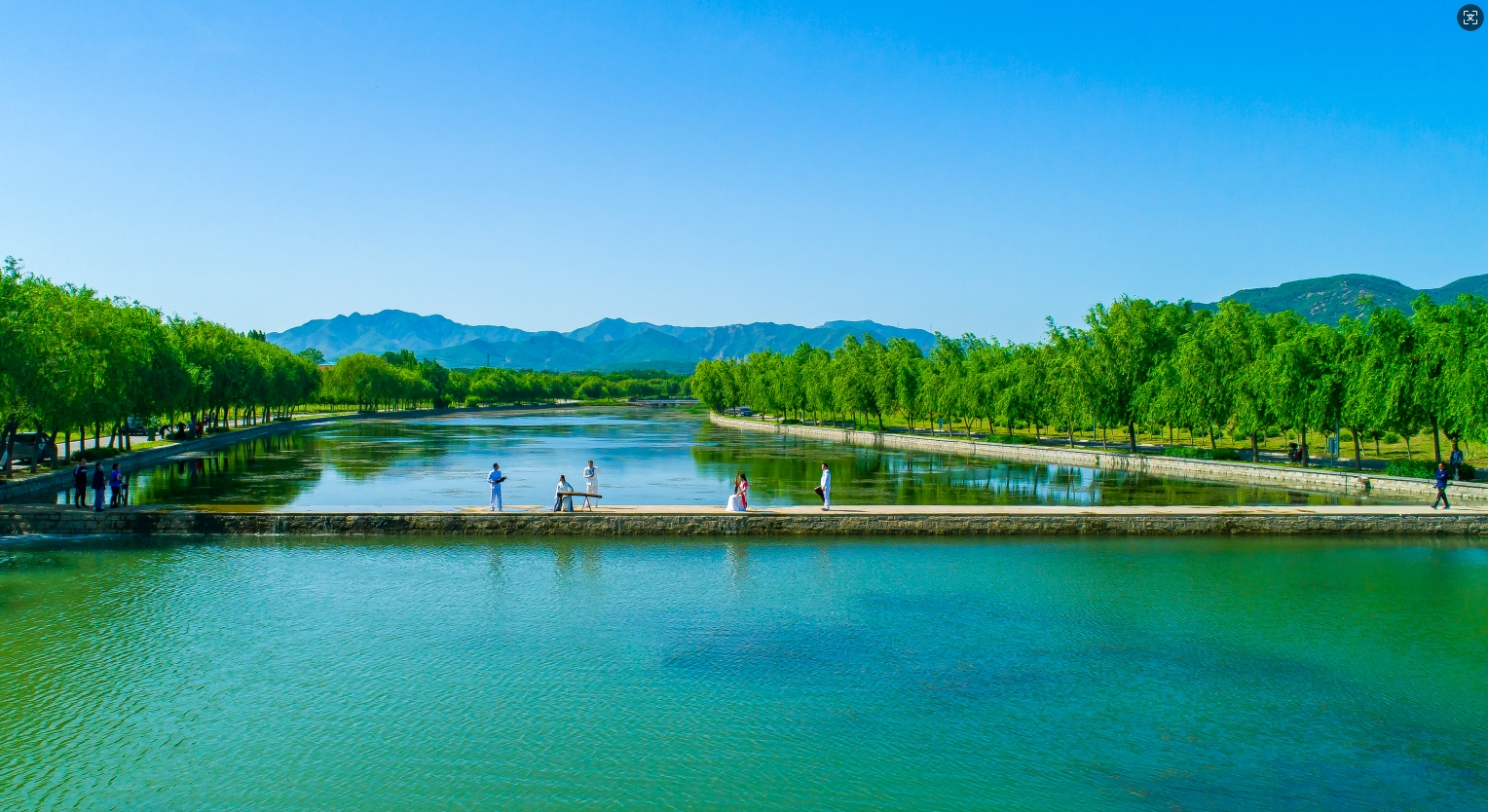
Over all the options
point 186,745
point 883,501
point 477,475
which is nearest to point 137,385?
point 477,475

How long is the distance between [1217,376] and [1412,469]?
1349cm

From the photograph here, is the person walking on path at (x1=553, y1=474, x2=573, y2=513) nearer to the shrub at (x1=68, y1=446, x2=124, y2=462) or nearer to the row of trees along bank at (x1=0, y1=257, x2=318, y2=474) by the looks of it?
the row of trees along bank at (x1=0, y1=257, x2=318, y2=474)

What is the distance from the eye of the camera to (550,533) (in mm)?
30156

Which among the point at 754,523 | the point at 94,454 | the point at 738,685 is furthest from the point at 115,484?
the point at 738,685

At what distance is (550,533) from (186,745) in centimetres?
1649

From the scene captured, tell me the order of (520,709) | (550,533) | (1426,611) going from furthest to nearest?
(550,533) → (1426,611) → (520,709)

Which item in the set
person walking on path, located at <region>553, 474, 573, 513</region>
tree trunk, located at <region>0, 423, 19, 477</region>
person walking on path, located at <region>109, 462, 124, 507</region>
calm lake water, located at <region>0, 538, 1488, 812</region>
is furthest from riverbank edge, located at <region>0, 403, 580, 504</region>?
person walking on path, located at <region>553, 474, 573, 513</region>

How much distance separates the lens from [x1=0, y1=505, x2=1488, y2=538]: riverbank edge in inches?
1183

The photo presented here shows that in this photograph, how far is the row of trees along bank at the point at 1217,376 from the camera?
39.7 meters

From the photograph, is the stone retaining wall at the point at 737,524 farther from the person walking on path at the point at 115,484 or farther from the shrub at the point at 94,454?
the shrub at the point at 94,454

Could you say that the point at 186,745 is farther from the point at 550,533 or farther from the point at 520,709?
the point at 550,533

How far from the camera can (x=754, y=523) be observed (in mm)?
30672

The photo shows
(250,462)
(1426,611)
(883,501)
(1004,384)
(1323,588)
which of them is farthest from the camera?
(1004,384)

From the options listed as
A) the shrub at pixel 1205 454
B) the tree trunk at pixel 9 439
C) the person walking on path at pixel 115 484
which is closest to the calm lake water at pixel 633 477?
the shrub at pixel 1205 454
